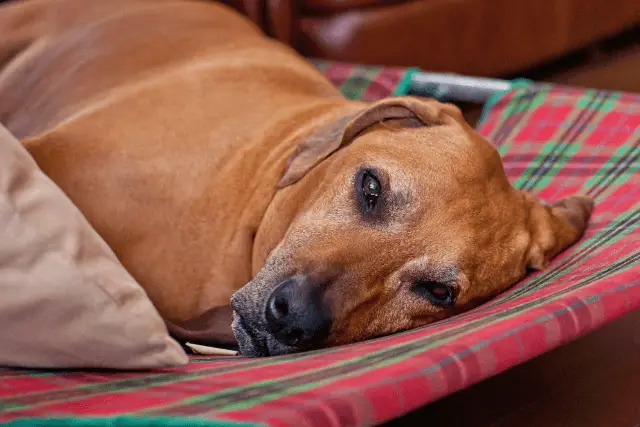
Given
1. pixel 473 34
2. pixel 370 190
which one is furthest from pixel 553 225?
pixel 473 34

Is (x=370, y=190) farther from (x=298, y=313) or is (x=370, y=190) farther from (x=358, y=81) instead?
(x=358, y=81)

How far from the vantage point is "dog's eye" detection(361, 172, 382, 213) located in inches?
59.4

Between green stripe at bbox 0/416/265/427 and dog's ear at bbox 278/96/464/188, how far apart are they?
2.99 ft

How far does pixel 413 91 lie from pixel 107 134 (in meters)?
1.31

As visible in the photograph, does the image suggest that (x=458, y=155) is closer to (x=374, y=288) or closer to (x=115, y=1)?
(x=374, y=288)

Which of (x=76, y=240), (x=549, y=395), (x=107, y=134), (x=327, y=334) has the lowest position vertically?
(x=549, y=395)

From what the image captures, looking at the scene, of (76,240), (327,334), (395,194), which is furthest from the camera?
(395,194)

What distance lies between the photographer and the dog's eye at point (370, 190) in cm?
151

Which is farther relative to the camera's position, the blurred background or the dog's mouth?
the blurred background

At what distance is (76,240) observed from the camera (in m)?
1.13

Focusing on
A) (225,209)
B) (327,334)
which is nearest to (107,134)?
(225,209)

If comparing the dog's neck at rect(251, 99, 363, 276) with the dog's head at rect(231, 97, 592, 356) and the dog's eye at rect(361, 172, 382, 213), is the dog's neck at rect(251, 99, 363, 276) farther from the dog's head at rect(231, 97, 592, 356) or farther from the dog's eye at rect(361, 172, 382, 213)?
the dog's eye at rect(361, 172, 382, 213)

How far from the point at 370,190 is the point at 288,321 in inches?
13.6

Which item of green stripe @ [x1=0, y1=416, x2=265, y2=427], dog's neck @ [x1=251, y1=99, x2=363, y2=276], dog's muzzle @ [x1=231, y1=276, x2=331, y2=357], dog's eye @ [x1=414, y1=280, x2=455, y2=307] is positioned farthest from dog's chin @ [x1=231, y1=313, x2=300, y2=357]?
green stripe @ [x1=0, y1=416, x2=265, y2=427]
